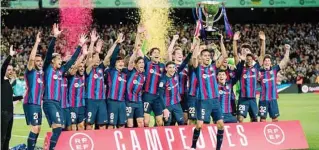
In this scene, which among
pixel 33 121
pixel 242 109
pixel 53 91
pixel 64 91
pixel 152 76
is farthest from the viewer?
pixel 242 109

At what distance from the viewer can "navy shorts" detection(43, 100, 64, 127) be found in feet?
34.8

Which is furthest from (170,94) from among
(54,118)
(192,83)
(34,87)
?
(34,87)

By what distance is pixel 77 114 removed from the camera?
1173 cm

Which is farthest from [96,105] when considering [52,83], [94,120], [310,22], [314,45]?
[310,22]

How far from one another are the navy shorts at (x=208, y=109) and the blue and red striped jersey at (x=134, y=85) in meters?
1.14

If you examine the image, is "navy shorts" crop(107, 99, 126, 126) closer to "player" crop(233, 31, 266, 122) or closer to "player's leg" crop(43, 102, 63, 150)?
"player's leg" crop(43, 102, 63, 150)

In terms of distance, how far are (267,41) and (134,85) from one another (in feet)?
93.6

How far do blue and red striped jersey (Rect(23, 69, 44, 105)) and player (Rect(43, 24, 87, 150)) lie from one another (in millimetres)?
148

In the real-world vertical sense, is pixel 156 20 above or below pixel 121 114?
above

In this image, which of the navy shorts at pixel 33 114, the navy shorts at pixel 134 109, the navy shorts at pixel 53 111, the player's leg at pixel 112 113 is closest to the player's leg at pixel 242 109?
the navy shorts at pixel 134 109

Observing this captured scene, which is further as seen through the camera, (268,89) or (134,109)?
(268,89)

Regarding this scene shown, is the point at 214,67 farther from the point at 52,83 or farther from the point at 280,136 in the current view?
the point at 52,83

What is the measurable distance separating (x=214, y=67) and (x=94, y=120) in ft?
8.08

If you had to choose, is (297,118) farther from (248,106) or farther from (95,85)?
(95,85)
